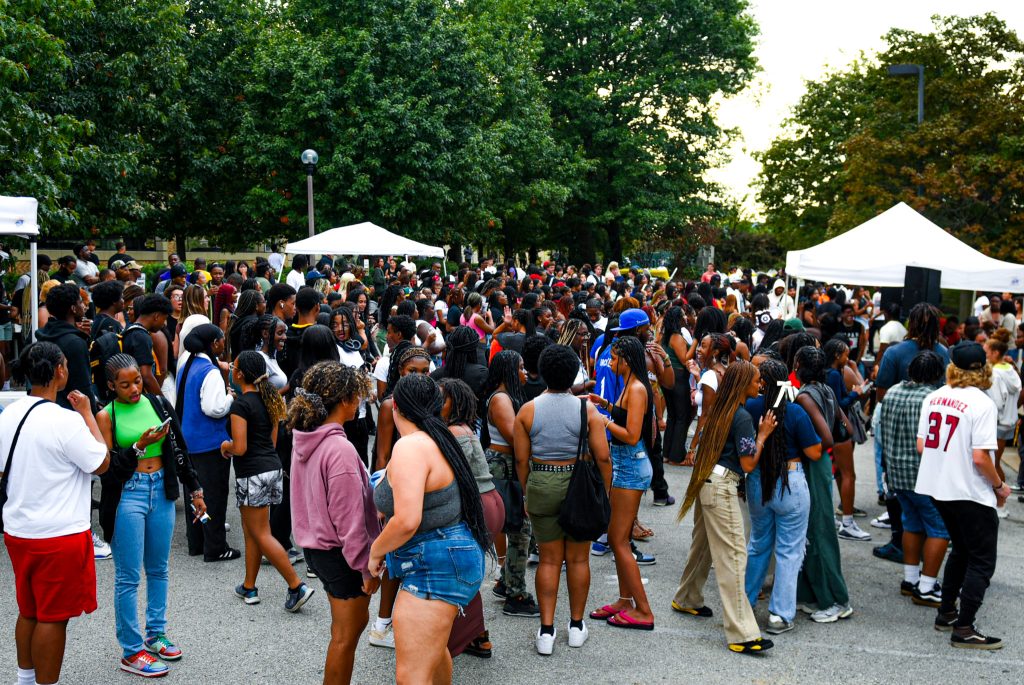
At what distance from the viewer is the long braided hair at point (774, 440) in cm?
570

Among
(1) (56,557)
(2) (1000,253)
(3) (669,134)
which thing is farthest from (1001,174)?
(1) (56,557)

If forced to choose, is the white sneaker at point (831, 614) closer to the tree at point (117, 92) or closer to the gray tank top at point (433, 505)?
the gray tank top at point (433, 505)

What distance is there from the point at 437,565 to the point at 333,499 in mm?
553

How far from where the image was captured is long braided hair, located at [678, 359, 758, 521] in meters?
5.54

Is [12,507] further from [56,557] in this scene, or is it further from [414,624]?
[414,624]

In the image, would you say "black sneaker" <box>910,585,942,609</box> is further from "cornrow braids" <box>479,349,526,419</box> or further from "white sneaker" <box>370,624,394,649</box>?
"white sneaker" <box>370,624,394,649</box>

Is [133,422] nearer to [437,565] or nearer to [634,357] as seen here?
[437,565]

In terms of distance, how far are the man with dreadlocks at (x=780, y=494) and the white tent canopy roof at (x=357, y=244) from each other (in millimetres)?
10862

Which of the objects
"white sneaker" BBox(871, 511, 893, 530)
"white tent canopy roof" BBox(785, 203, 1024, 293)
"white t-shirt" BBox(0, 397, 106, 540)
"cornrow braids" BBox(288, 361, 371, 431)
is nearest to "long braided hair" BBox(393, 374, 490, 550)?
"cornrow braids" BBox(288, 361, 371, 431)

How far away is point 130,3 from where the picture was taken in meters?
25.3

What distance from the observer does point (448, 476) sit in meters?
3.98

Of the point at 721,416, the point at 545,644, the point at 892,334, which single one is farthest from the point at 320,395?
the point at 892,334

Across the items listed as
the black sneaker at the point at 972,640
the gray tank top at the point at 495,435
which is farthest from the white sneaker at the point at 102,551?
the black sneaker at the point at 972,640

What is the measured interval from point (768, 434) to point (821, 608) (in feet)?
4.61
